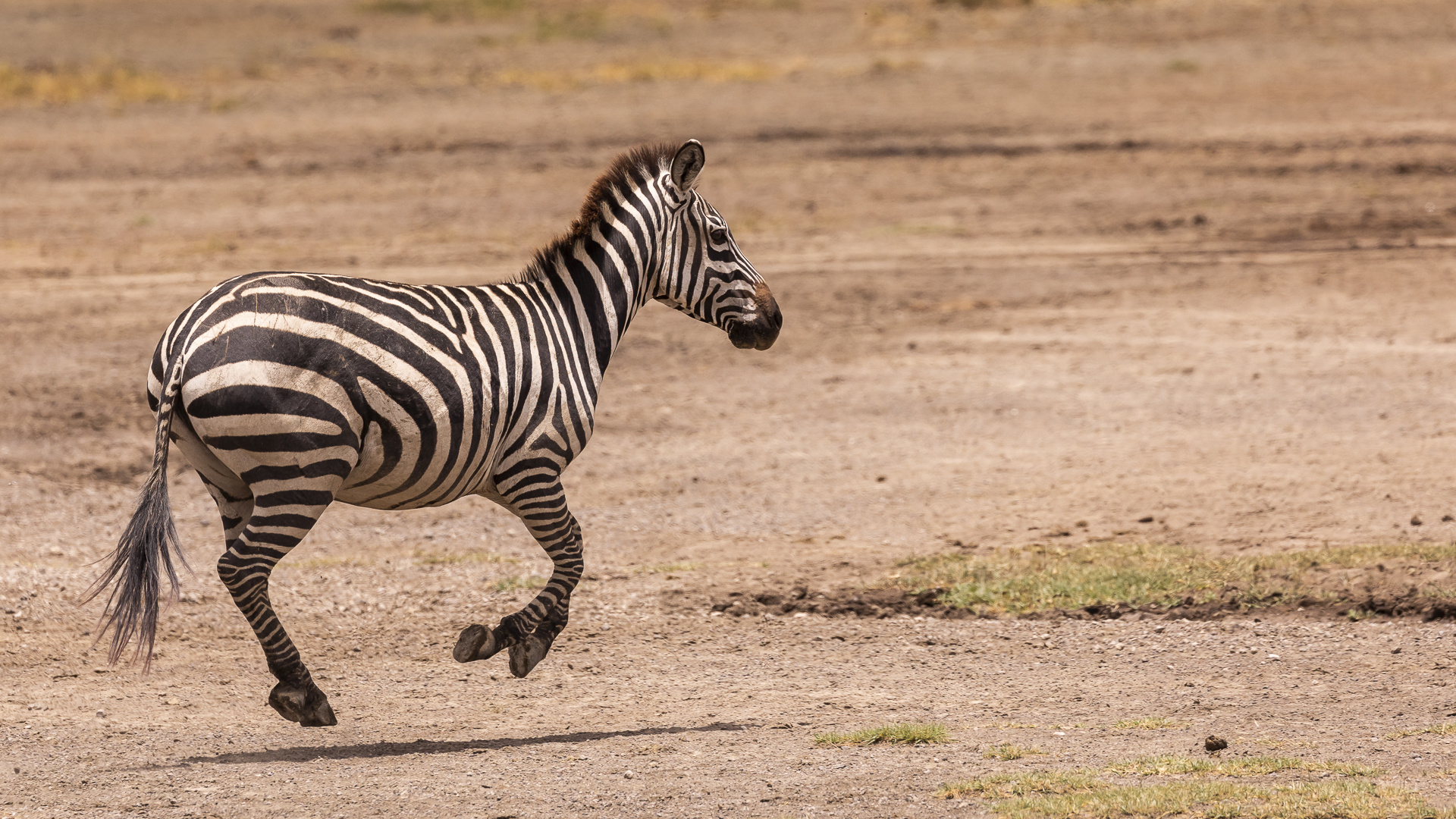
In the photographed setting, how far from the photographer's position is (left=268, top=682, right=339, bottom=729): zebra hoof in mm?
6422

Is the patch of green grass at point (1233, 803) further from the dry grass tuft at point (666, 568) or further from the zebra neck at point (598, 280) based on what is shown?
the dry grass tuft at point (666, 568)

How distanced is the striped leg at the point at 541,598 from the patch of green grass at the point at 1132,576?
7.82 ft

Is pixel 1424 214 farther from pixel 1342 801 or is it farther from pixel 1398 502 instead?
pixel 1342 801

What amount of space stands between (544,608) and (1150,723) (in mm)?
2584

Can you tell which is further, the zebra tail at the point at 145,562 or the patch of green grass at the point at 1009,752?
the zebra tail at the point at 145,562

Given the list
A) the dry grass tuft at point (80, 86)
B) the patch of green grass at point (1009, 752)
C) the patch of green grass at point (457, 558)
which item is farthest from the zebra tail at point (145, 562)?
the dry grass tuft at point (80, 86)

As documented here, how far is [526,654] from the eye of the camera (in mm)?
6812

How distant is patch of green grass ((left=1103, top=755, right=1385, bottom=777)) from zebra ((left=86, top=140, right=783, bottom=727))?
252 cm

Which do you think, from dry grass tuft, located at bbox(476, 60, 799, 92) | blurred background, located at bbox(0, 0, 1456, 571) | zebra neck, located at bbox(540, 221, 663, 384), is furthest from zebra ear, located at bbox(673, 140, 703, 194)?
dry grass tuft, located at bbox(476, 60, 799, 92)

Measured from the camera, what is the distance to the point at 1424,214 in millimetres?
18844

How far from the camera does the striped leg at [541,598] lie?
22.1ft

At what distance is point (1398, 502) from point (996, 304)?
646cm

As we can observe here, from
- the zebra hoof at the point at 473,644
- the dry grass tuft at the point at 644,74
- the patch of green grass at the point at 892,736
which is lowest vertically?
the patch of green grass at the point at 892,736

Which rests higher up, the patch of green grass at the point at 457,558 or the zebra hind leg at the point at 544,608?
the zebra hind leg at the point at 544,608
